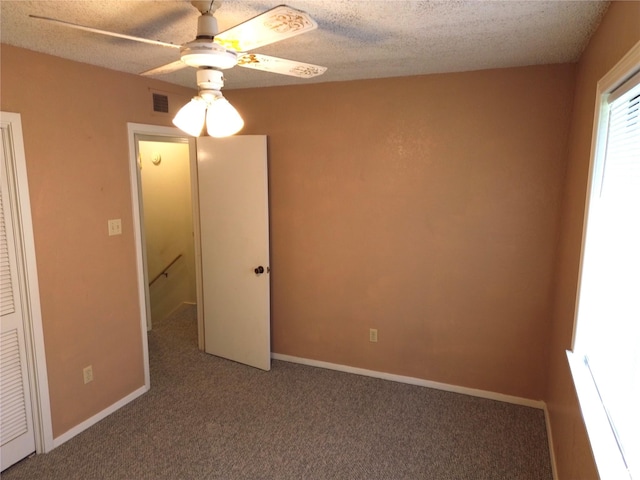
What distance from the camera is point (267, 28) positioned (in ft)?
4.43

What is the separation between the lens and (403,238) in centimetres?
310

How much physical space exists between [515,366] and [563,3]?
92.3 inches

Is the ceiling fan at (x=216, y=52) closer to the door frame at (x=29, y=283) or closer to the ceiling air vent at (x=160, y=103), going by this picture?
the door frame at (x=29, y=283)

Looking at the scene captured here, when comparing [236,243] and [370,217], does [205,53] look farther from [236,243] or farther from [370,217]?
[236,243]

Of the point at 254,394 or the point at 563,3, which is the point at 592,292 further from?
the point at 254,394

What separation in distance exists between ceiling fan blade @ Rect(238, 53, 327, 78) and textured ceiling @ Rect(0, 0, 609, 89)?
211mm

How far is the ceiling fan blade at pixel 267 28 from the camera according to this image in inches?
48.3

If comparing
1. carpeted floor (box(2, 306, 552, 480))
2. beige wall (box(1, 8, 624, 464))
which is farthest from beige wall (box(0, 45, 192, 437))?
carpeted floor (box(2, 306, 552, 480))

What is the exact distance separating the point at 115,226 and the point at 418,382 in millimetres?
2590

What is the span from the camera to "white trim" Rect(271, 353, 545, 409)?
2.96m

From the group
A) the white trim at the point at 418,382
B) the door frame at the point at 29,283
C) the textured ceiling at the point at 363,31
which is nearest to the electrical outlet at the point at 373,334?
the white trim at the point at 418,382

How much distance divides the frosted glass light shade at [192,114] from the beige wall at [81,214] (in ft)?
4.20

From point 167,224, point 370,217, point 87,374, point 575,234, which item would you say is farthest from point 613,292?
point 167,224

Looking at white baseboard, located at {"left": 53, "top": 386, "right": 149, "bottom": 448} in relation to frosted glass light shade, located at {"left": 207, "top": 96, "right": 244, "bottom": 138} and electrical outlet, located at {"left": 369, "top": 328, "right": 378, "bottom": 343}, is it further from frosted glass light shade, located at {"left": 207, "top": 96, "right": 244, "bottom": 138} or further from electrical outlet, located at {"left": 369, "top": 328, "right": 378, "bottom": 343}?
frosted glass light shade, located at {"left": 207, "top": 96, "right": 244, "bottom": 138}
